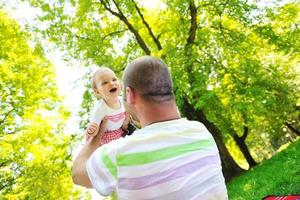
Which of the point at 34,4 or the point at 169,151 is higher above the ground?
the point at 34,4

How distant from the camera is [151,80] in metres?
1.98

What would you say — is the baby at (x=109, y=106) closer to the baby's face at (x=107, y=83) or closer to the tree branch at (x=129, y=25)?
the baby's face at (x=107, y=83)

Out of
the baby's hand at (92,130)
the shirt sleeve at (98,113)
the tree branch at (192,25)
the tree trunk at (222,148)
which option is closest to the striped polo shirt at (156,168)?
the baby's hand at (92,130)

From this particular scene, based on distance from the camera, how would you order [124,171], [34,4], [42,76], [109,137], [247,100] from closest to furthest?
[124,171] → [109,137] → [247,100] → [34,4] → [42,76]

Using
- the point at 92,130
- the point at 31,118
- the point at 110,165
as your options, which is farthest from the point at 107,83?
the point at 31,118

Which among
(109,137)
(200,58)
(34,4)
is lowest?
(200,58)

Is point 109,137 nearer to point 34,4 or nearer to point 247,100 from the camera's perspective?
point 247,100

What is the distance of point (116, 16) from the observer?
17297 millimetres

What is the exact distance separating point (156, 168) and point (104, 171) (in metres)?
0.24

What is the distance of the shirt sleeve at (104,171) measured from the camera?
1.94m

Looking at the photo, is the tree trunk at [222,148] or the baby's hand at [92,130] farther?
the tree trunk at [222,148]

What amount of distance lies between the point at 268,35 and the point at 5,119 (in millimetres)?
10515

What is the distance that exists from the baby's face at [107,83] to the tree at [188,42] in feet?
33.9

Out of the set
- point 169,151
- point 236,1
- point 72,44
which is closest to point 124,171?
point 169,151
